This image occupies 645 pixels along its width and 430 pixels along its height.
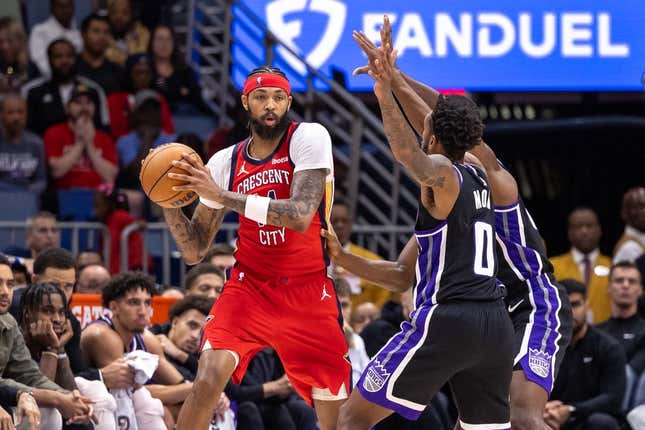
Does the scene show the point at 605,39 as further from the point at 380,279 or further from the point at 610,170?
the point at 380,279

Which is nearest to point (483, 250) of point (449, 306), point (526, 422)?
point (449, 306)

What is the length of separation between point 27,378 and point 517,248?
116 inches

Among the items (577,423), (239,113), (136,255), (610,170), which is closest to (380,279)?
(577,423)

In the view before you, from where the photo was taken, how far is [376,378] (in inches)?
235

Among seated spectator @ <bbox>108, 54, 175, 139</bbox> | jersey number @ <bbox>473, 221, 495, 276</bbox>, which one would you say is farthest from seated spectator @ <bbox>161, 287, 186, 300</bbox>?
jersey number @ <bbox>473, 221, 495, 276</bbox>

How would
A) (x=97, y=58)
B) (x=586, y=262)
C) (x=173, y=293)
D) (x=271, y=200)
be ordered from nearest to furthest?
(x=271, y=200) → (x=173, y=293) → (x=586, y=262) → (x=97, y=58)

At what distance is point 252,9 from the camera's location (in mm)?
13789

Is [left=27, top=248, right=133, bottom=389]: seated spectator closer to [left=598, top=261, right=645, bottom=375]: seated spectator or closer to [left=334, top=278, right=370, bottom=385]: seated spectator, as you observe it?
[left=334, top=278, right=370, bottom=385]: seated spectator

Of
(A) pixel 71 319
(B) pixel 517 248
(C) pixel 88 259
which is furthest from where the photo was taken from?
(C) pixel 88 259

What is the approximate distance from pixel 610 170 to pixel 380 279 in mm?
8789

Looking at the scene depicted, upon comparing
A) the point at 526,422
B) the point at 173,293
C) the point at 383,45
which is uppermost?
the point at 383,45

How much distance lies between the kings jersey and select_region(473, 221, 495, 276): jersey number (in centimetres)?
98

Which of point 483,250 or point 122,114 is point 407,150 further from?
point 122,114

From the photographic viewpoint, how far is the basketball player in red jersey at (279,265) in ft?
21.9
